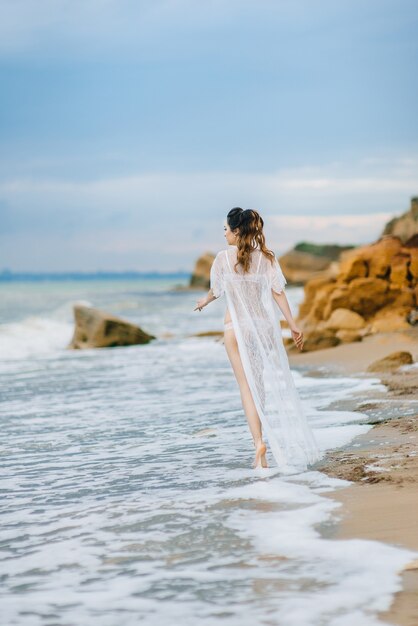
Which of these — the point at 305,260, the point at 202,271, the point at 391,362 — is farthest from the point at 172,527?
the point at 202,271

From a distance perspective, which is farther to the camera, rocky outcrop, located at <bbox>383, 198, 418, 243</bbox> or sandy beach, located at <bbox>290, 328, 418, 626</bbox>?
rocky outcrop, located at <bbox>383, 198, 418, 243</bbox>

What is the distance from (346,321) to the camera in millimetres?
18641

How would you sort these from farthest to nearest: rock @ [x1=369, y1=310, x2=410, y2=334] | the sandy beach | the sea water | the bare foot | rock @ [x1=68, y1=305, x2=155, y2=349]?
1. rock @ [x1=68, y1=305, x2=155, y2=349]
2. rock @ [x1=369, y1=310, x2=410, y2=334]
3. the bare foot
4. the sandy beach
5. the sea water

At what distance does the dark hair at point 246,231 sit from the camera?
7.00m

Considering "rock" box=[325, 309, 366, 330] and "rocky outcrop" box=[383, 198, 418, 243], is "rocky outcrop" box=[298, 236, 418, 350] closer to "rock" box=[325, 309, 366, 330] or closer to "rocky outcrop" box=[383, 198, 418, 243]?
"rock" box=[325, 309, 366, 330]

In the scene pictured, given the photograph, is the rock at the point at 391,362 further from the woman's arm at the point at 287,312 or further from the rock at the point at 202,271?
the rock at the point at 202,271

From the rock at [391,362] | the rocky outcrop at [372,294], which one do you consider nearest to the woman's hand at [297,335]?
the rock at [391,362]

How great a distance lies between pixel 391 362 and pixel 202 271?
7439 centimetres

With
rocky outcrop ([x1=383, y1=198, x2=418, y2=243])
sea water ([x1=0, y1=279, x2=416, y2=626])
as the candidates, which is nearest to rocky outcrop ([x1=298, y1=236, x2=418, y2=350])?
rocky outcrop ([x1=383, y1=198, x2=418, y2=243])

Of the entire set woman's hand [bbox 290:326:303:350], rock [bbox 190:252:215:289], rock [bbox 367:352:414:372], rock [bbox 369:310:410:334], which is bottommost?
rock [bbox 367:352:414:372]

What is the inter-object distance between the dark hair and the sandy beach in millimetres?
1656

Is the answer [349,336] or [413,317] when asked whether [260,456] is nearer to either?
[349,336]

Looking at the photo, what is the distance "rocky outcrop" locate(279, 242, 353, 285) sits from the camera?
7612cm

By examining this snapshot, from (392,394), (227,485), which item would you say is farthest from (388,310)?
(227,485)
